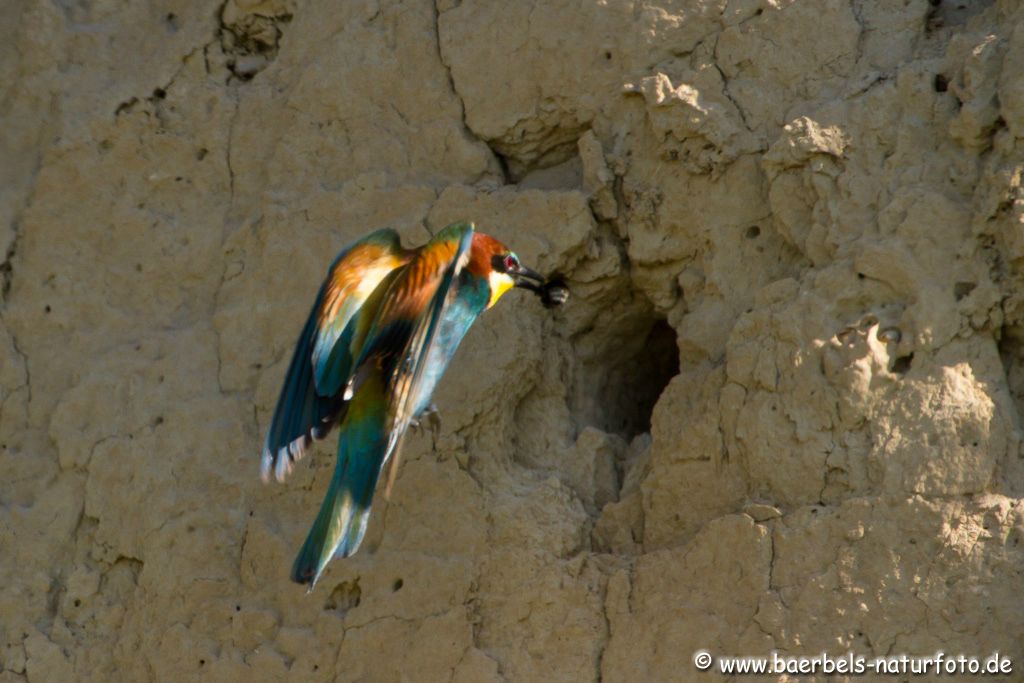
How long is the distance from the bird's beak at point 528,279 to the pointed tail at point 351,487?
0.39 meters

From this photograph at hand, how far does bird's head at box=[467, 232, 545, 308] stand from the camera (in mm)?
3139

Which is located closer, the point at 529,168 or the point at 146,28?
the point at 529,168

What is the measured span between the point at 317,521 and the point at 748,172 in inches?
46.7

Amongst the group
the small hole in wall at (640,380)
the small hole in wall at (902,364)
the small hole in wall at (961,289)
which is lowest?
the small hole in wall at (640,380)

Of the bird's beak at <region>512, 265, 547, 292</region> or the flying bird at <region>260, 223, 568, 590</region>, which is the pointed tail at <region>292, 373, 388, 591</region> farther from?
the bird's beak at <region>512, 265, 547, 292</region>

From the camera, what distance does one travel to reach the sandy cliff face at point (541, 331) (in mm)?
2883

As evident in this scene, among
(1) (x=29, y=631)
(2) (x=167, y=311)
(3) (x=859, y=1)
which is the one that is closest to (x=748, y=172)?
(3) (x=859, y=1)

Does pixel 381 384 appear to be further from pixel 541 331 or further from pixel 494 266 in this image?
pixel 541 331

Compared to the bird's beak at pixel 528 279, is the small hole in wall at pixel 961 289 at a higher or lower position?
lower

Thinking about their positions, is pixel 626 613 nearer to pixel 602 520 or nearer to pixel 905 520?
pixel 602 520

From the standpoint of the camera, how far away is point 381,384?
3.06m

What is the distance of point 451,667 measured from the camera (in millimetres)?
3123

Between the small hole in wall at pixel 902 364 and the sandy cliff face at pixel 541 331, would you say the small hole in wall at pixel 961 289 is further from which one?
the small hole in wall at pixel 902 364

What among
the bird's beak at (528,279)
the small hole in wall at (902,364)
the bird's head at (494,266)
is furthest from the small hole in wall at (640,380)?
the small hole in wall at (902,364)
